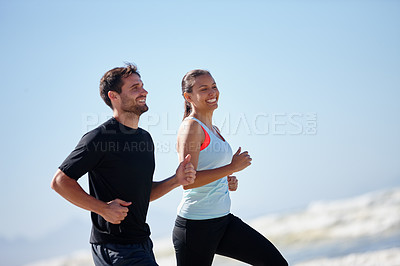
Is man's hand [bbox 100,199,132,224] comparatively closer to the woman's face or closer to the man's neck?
the man's neck

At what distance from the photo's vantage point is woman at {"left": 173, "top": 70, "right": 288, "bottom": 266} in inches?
126

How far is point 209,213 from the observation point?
10.8 ft

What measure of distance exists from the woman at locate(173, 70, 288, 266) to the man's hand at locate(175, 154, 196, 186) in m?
0.22

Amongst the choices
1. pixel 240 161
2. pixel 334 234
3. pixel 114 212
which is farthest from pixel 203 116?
pixel 334 234

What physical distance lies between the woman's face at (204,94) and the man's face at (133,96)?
0.66 meters

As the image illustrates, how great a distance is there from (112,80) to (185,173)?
0.74 m

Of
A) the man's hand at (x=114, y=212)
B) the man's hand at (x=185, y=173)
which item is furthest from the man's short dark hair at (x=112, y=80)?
the man's hand at (x=114, y=212)

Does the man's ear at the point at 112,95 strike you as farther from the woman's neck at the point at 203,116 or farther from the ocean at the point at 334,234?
the ocean at the point at 334,234

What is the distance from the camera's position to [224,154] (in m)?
3.37

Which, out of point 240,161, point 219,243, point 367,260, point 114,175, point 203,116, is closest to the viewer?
point 114,175

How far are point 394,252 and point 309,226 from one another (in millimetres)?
5621

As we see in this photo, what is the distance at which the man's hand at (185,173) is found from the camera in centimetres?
290

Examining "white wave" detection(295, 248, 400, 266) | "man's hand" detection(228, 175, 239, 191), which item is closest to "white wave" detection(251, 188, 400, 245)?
"white wave" detection(295, 248, 400, 266)

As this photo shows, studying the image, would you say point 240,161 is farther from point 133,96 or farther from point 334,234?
point 334,234
